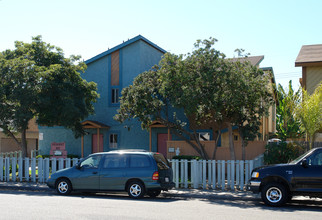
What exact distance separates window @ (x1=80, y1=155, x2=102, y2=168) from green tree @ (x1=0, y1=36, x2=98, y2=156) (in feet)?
15.1

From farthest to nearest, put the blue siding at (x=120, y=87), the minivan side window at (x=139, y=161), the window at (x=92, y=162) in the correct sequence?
the blue siding at (x=120, y=87), the window at (x=92, y=162), the minivan side window at (x=139, y=161)

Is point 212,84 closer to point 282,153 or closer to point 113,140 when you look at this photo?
point 282,153

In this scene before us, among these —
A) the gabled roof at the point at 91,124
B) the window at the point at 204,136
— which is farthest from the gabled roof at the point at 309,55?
the gabled roof at the point at 91,124

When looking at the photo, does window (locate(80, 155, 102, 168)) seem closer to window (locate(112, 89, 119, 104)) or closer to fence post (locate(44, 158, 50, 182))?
fence post (locate(44, 158, 50, 182))

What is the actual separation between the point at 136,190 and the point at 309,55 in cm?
1234

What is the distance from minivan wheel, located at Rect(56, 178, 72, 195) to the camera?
13398 millimetres

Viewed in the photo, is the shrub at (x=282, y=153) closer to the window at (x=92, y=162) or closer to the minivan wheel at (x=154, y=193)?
the minivan wheel at (x=154, y=193)

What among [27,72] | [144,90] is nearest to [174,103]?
[144,90]

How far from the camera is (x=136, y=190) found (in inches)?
500

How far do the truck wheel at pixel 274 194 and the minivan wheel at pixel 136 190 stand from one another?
386cm

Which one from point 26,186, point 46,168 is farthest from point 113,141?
point 26,186

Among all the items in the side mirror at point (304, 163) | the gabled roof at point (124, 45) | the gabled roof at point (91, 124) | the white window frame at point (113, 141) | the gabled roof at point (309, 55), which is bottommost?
the side mirror at point (304, 163)

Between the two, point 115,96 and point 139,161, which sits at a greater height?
point 115,96

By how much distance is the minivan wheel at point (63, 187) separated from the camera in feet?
44.0
